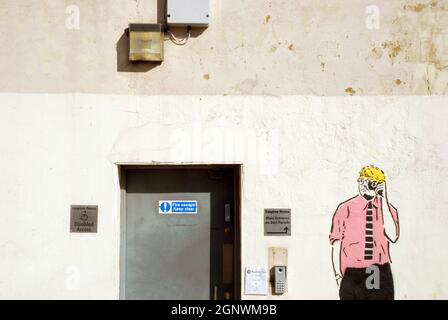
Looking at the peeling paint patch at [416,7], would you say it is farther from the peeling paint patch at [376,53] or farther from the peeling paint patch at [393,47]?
the peeling paint patch at [376,53]

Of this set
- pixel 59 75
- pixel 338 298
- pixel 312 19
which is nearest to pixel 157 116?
pixel 59 75

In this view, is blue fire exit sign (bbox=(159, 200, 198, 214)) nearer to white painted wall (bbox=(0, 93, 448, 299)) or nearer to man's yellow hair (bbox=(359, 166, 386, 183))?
white painted wall (bbox=(0, 93, 448, 299))

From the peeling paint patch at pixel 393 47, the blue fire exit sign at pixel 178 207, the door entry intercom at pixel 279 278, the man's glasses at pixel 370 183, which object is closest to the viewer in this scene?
the door entry intercom at pixel 279 278

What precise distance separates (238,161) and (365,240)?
146 cm

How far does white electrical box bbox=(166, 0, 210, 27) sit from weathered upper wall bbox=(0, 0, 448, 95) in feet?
0.37

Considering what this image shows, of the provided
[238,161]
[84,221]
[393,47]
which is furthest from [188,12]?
[84,221]

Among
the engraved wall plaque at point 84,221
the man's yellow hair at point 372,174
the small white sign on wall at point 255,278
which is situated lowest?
the small white sign on wall at point 255,278

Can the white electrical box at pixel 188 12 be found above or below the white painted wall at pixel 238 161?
above

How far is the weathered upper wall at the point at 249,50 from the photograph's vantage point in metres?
5.36

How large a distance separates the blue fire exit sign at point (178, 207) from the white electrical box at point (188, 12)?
1771 mm

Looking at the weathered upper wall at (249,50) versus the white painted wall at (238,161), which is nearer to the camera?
the white painted wall at (238,161)

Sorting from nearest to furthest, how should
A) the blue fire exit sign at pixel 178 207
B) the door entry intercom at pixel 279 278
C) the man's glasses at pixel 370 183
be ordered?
the door entry intercom at pixel 279 278 → the man's glasses at pixel 370 183 → the blue fire exit sign at pixel 178 207

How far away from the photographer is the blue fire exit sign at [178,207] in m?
5.51

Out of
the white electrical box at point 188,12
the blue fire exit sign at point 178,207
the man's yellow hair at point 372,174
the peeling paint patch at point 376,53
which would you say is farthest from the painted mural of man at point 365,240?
the white electrical box at point 188,12
